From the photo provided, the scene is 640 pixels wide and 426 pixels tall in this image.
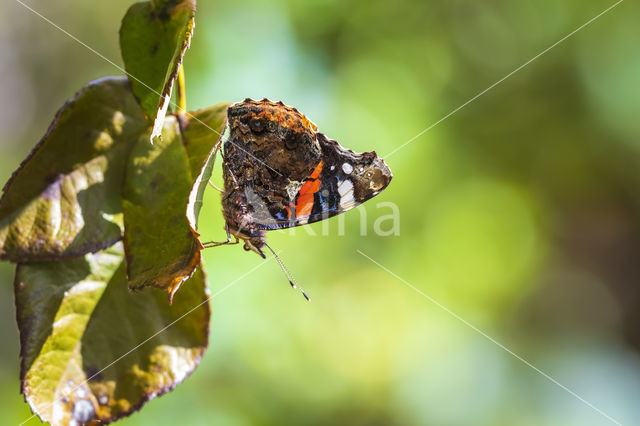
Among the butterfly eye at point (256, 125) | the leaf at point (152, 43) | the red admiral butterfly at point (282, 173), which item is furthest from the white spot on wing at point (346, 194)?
the leaf at point (152, 43)

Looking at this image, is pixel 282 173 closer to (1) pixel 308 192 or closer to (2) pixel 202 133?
(1) pixel 308 192

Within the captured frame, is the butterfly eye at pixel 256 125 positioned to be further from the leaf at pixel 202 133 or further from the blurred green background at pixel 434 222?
the blurred green background at pixel 434 222

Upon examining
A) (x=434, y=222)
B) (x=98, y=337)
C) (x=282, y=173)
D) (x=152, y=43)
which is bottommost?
(x=434, y=222)

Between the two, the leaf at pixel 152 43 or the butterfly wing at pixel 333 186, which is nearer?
the leaf at pixel 152 43

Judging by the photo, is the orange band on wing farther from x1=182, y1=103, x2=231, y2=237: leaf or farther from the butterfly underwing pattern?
x1=182, y1=103, x2=231, y2=237: leaf

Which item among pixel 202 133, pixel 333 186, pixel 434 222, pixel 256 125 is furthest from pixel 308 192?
pixel 434 222

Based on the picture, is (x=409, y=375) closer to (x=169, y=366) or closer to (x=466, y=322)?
(x=466, y=322)
